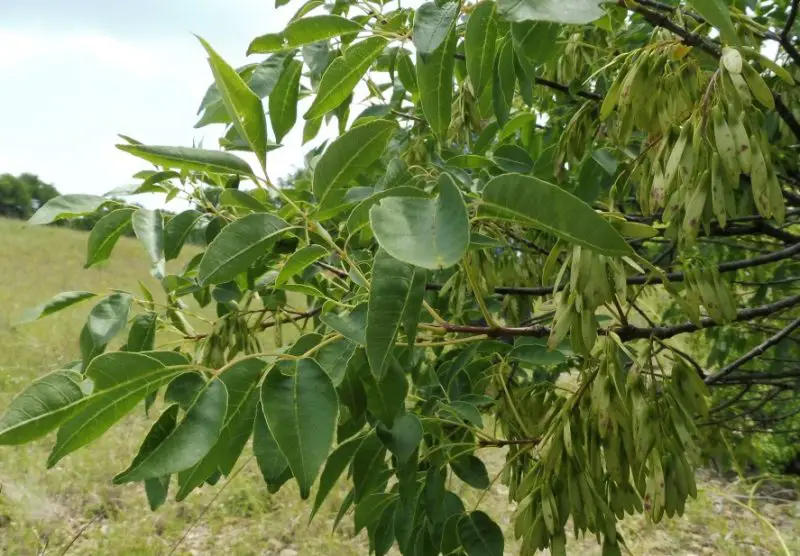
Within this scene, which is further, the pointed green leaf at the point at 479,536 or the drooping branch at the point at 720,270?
the drooping branch at the point at 720,270

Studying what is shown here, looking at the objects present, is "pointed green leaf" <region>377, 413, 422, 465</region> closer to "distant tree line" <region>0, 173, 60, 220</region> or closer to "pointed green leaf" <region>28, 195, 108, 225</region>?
"pointed green leaf" <region>28, 195, 108, 225</region>

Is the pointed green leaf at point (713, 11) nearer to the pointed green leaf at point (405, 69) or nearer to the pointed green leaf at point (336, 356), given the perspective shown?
the pointed green leaf at point (336, 356)

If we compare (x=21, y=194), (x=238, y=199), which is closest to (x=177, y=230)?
(x=238, y=199)

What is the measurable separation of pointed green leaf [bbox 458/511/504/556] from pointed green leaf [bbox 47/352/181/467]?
0.54 meters

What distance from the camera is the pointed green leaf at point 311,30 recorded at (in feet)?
2.39

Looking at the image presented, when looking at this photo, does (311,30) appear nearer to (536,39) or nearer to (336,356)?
(536,39)

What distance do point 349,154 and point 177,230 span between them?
441 millimetres

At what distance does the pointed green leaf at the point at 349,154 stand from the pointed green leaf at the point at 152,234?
1.10 feet

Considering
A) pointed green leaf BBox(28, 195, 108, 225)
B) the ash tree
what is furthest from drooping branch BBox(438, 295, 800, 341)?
pointed green leaf BBox(28, 195, 108, 225)

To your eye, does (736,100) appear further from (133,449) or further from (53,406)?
(133,449)

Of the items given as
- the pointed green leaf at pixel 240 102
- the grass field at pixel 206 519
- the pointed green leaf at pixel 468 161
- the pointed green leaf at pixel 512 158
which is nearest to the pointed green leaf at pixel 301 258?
the pointed green leaf at pixel 240 102

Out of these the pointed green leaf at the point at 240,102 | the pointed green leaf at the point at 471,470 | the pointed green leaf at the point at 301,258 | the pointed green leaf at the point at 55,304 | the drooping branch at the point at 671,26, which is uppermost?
the drooping branch at the point at 671,26

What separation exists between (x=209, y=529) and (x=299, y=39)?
296cm

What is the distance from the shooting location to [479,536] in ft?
2.81
